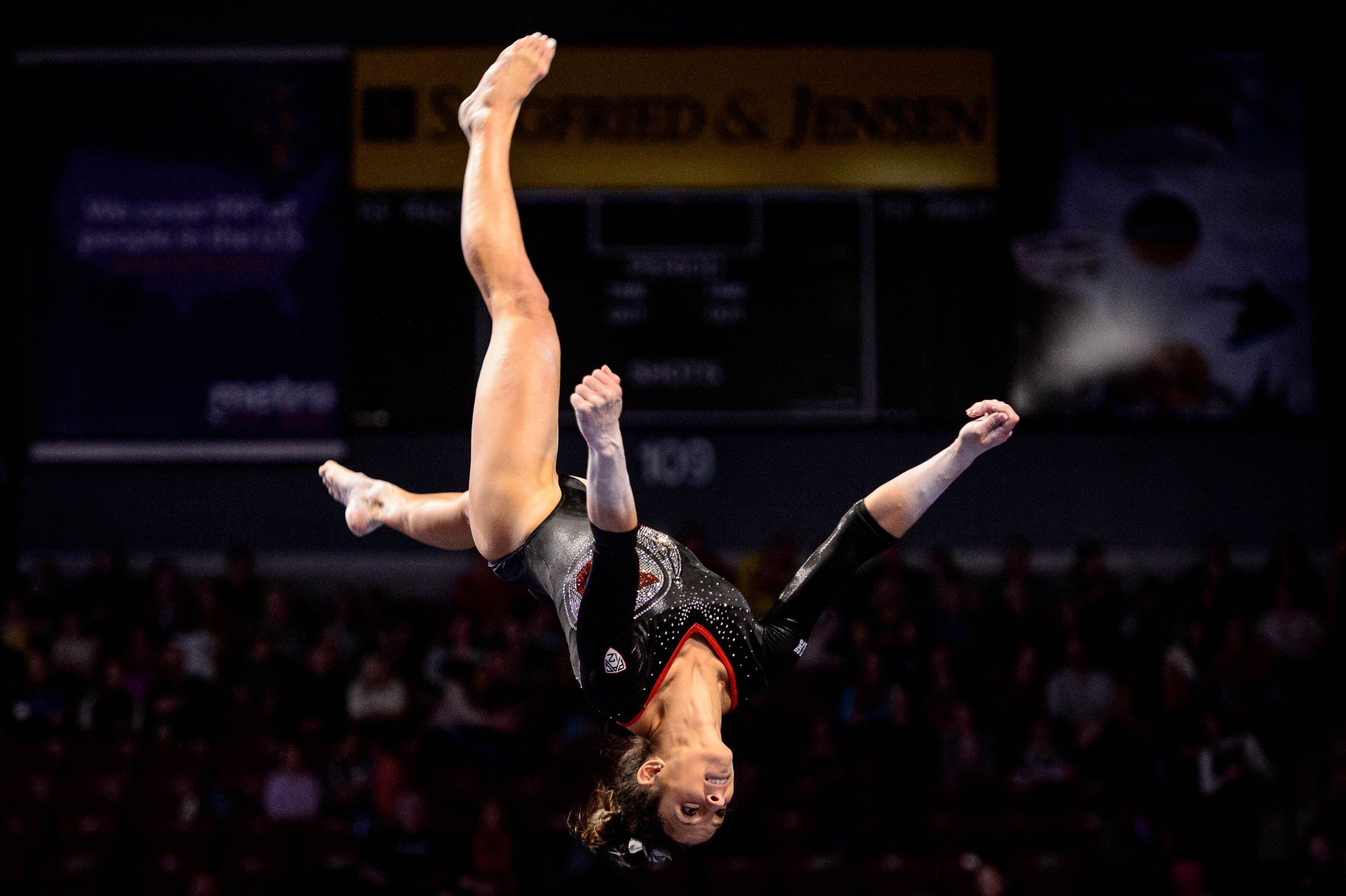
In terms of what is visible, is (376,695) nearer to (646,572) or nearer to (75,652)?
(75,652)

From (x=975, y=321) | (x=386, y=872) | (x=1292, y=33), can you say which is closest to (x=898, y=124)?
(x=975, y=321)

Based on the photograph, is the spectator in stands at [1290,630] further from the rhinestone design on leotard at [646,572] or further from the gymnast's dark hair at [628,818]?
the gymnast's dark hair at [628,818]

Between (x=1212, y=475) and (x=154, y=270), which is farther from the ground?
(x=154, y=270)

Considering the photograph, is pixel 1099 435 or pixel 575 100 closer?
pixel 575 100

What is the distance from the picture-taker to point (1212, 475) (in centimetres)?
1209

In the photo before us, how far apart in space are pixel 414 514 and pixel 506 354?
788 millimetres

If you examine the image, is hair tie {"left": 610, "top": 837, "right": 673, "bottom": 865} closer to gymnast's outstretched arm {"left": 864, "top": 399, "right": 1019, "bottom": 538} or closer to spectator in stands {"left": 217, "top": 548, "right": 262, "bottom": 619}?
gymnast's outstretched arm {"left": 864, "top": 399, "right": 1019, "bottom": 538}

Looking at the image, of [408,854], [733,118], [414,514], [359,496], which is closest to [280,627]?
[408,854]

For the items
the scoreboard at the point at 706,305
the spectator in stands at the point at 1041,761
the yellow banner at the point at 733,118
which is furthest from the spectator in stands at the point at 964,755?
the yellow banner at the point at 733,118

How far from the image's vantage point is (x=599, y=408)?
3.91 meters

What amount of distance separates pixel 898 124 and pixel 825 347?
6.24ft

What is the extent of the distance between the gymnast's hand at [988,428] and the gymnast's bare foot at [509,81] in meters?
→ 2.06

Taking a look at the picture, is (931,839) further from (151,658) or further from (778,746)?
(151,658)

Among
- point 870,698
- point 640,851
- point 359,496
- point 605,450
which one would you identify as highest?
point 605,450
